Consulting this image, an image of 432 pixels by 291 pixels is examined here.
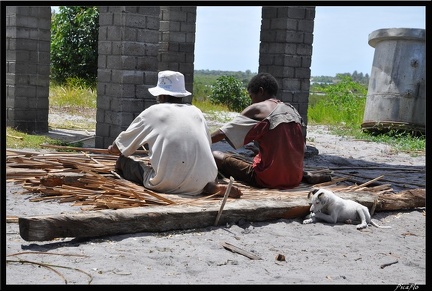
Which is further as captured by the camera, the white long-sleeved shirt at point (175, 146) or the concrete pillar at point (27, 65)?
the concrete pillar at point (27, 65)

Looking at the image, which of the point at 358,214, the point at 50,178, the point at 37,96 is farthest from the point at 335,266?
the point at 37,96

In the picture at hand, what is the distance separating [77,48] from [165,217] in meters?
18.4

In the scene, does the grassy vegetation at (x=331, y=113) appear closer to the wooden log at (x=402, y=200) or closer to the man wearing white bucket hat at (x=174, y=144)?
the man wearing white bucket hat at (x=174, y=144)

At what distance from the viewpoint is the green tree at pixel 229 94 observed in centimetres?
2716

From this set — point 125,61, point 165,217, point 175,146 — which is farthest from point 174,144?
point 125,61

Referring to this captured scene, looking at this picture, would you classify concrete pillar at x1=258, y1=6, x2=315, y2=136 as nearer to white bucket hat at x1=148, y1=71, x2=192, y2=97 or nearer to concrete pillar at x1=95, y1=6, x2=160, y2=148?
concrete pillar at x1=95, y1=6, x2=160, y2=148

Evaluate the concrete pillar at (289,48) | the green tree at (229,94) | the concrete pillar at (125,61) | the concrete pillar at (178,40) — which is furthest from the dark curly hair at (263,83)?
the green tree at (229,94)

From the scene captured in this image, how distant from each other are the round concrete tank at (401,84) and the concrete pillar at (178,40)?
14.9ft

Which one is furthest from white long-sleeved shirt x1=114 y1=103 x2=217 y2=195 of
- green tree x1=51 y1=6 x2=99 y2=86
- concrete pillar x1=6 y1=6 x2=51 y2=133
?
green tree x1=51 y1=6 x2=99 y2=86

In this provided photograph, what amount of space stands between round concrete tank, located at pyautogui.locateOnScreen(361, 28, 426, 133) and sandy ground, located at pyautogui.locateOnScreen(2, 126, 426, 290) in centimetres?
924

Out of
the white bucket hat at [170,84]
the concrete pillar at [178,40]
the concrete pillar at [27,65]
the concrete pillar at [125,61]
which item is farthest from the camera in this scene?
the concrete pillar at [178,40]

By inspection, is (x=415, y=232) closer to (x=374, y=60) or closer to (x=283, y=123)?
(x=283, y=123)

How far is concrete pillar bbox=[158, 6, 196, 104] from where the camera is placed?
48.9 feet

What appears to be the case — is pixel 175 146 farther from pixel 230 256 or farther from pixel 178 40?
pixel 178 40
